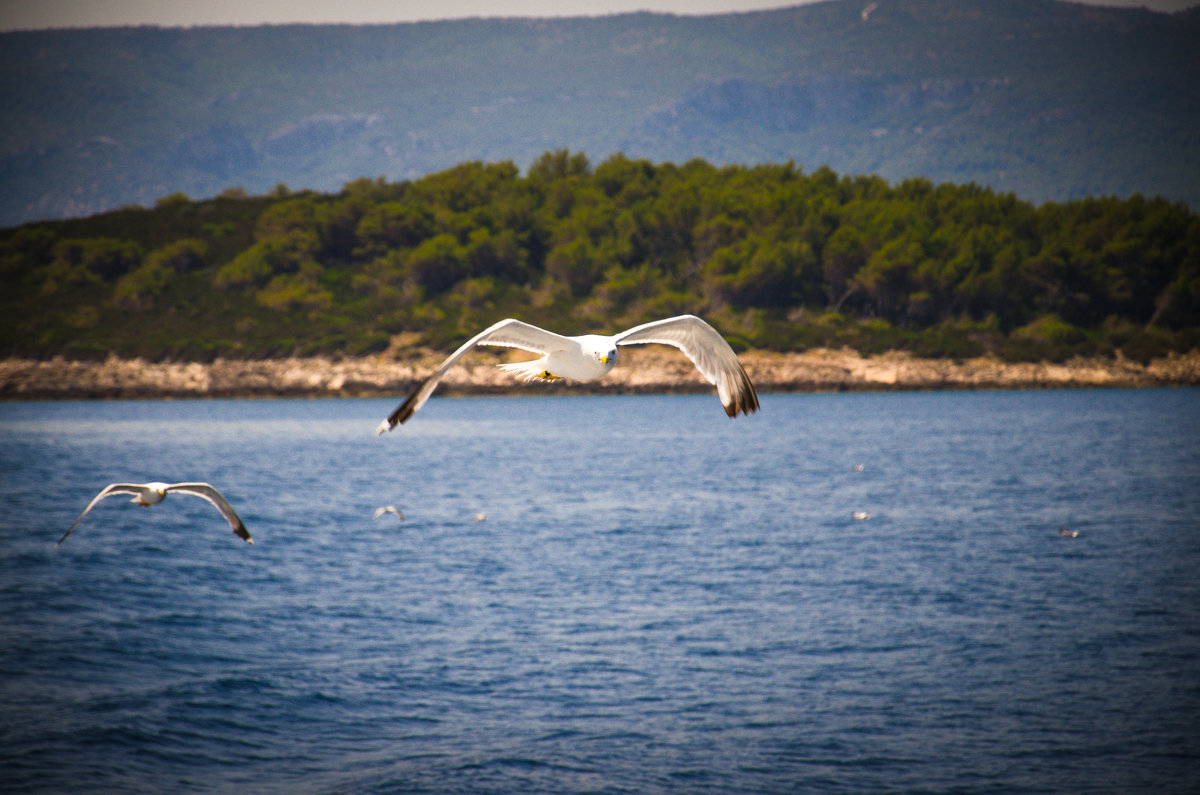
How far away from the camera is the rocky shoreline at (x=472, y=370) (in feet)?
382

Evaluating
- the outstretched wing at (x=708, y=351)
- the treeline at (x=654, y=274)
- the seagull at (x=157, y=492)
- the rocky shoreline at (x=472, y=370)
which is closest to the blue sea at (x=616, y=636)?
the seagull at (x=157, y=492)

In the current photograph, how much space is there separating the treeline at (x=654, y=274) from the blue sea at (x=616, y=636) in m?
50.5

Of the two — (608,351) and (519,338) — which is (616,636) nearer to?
(519,338)

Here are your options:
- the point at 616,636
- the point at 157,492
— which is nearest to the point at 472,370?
the point at 616,636

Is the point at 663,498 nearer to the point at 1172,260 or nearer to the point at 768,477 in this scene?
the point at 768,477

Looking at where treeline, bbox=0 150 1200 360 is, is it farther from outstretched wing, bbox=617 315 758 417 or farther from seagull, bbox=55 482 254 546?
outstretched wing, bbox=617 315 758 417

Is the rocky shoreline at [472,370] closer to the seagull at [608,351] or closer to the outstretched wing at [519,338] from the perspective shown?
the seagull at [608,351]

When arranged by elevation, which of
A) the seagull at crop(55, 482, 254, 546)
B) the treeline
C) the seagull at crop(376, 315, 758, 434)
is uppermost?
the treeline

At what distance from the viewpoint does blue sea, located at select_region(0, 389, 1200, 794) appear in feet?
72.9

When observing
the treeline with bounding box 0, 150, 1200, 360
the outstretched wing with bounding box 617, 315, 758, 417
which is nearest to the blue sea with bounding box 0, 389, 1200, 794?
the outstretched wing with bounding box 617, 315, 758, 417

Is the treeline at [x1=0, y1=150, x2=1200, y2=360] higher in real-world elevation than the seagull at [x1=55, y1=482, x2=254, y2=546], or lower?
higher

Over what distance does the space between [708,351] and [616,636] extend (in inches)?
764

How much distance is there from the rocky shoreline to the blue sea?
50.8m

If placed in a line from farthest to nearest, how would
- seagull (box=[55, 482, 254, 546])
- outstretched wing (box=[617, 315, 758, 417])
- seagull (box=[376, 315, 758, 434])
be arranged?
seagull (box=[55, 482, 254, 546])
outstretched wing (box=[617, 315, 758, 417])
seagull (box=[376, 315, 758, 434])
